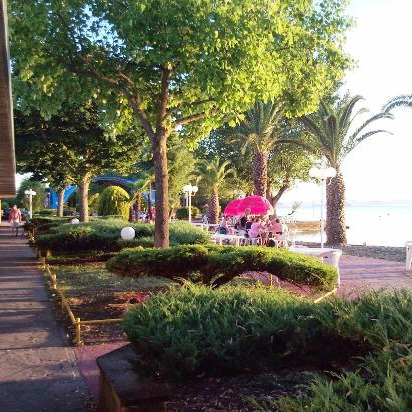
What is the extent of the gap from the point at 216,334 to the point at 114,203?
27.6 meters

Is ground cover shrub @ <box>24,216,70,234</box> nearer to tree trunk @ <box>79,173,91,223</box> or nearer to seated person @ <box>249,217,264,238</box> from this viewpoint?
tree trunk @ <box>79,173,91,223</box>

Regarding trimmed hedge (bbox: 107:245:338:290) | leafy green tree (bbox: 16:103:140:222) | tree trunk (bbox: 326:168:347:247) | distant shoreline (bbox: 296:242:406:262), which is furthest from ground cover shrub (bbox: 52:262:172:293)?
tree trunk (bbox: 326:168:347:247)

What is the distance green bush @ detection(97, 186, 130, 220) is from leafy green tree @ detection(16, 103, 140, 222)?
15.9 feet

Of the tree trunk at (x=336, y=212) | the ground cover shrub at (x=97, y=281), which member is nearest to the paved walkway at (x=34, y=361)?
the ground cover shrub at (x=97, y=281)

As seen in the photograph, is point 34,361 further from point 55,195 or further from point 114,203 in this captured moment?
point 55,195

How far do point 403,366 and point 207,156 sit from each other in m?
39.7

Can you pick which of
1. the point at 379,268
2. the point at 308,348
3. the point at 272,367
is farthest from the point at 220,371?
the point at 379,268

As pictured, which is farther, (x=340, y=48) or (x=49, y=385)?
(x=340, y=48)

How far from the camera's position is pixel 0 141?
9.77 meters

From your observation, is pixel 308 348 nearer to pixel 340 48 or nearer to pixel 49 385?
pixel 49 385

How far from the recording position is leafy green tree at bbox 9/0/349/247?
31.7 ft

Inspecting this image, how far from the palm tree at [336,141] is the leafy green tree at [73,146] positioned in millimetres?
8328

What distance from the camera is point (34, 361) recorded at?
591cm

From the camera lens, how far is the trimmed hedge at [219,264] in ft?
24.5
